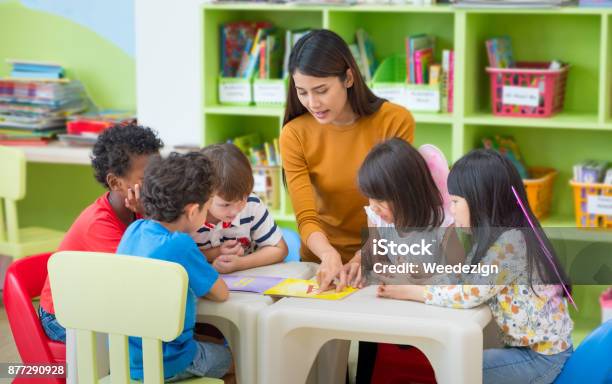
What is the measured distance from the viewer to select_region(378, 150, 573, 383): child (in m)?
2.12

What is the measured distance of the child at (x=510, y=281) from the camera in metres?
2.12

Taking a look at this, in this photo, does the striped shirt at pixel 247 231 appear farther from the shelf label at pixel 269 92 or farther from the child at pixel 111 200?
the shelf label at pixel 269 92

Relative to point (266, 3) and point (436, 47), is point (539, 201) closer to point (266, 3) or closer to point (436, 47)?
point (436, 47)

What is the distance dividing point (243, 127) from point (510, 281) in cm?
235

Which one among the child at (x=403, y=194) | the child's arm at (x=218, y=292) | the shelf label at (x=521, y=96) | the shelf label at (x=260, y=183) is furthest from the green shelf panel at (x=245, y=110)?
the child's arm at (x=218, y=292)

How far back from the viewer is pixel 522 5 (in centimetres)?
342

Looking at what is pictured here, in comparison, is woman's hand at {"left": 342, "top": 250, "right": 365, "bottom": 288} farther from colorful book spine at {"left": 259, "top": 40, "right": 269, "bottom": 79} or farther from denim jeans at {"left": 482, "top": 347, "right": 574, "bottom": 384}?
colorful book spine at {"left": 259, "top": 40, "right": 269, "bottom": 79}

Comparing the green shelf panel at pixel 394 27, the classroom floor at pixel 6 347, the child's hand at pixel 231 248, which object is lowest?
the classroom floor at pixel 6 347

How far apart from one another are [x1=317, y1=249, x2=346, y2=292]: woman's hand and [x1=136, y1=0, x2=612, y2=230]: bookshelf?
142 cm

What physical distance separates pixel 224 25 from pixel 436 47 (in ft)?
2.95

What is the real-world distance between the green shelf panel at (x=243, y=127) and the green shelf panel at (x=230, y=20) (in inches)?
5.1

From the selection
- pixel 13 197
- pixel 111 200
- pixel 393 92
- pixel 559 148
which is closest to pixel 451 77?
pixel 393 92

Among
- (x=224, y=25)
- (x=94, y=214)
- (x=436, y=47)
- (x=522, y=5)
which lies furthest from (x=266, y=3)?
(x=94, y=214)

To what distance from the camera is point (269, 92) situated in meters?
3.94
